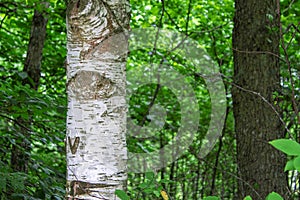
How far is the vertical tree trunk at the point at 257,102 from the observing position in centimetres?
320

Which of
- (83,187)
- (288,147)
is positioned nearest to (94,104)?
(83,187)

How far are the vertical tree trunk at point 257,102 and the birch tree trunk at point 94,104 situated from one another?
6.33 feet

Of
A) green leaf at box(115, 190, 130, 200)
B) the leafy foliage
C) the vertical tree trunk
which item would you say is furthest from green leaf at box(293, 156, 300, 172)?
the vertical tree trunk

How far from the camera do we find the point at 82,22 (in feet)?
4.59

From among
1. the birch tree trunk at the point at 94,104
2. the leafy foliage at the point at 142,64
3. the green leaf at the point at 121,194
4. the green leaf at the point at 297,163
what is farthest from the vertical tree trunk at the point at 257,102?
the green leaf at the point at 297,163

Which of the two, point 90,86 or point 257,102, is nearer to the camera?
point 90,86

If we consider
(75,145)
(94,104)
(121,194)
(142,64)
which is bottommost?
(121,194)

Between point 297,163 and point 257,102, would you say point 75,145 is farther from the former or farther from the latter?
point 257,102

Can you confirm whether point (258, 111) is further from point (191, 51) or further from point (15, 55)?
point (15, 55)

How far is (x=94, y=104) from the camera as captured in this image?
4.55ft

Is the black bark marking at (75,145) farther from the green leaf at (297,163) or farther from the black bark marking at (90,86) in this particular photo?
the green leaf at (297,163)

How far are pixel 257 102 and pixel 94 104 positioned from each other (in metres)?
2.06

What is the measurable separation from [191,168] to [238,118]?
2.94 m

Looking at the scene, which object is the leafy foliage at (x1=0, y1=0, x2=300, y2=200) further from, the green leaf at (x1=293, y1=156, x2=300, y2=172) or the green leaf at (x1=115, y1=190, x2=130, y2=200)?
the green leaf at (x1=293, y1=156, x2=300, y2=172)
